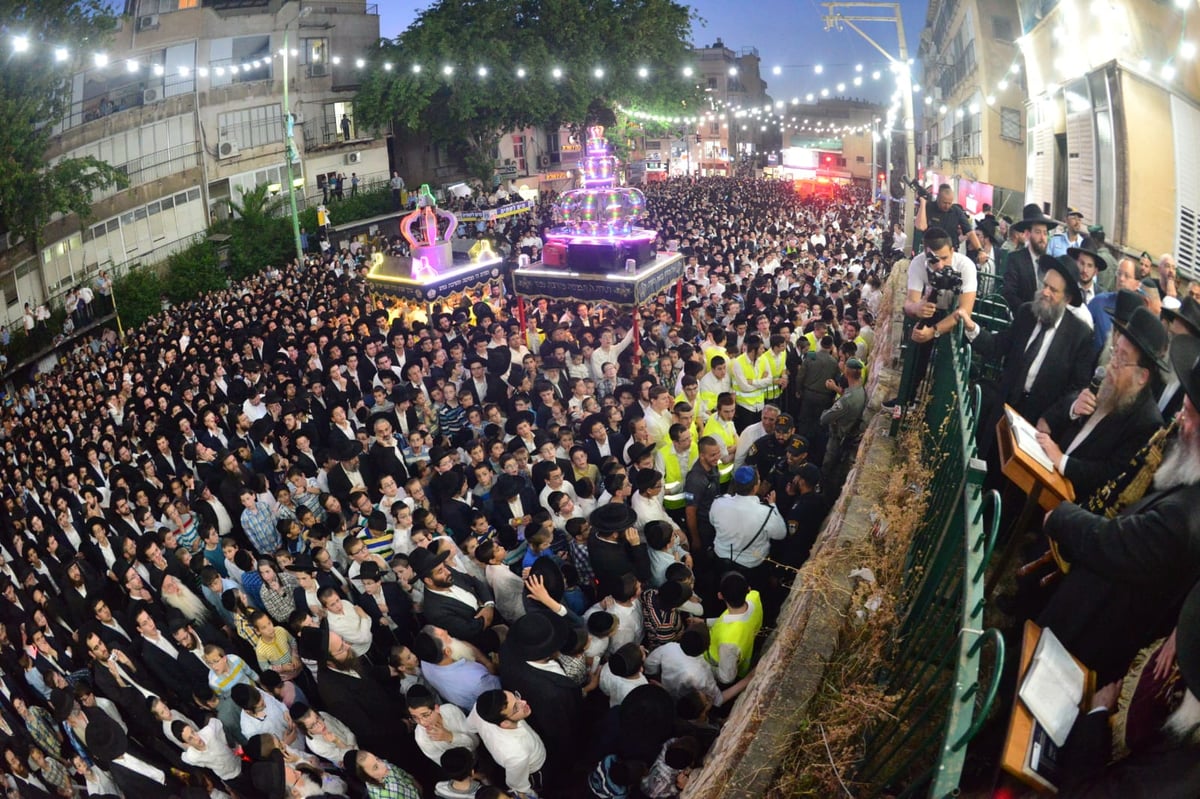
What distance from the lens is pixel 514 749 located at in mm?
4281

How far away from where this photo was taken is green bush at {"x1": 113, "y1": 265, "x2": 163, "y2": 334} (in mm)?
21109

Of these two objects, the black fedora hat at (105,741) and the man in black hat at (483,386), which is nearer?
the black fedora hat at (105,741)

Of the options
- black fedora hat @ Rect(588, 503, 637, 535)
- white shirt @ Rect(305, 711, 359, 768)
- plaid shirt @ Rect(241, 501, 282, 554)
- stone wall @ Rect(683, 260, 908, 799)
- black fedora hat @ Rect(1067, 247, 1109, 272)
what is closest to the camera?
stone wall @ Rect(683, 260, 908, 799)

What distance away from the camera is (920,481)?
5.18 metres

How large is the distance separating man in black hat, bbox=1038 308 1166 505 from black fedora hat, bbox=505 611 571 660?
2864mm

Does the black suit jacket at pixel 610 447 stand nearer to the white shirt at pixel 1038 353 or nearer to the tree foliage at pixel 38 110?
the white shirt at pixel 1038 353

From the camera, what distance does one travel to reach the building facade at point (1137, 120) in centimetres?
1112

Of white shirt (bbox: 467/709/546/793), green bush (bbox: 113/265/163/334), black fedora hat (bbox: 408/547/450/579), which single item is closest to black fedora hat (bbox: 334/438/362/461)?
black fedora hat (bbox: 408/547/450/579)

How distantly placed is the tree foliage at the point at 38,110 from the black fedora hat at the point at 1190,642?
22.6 meters

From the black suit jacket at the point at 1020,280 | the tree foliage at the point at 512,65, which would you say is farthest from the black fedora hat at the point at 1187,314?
the tree foliage at the point at 512,65

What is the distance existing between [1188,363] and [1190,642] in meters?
1.30

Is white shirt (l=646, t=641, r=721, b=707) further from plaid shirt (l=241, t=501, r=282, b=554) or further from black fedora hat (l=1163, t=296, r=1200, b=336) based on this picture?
plaid shirt (l=241, t=501, r=282, b=554)

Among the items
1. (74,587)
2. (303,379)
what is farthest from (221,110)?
(74,587)

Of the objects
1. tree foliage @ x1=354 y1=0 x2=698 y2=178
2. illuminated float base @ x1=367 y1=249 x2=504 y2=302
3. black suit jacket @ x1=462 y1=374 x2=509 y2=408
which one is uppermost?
tree foliage @ x1=354 y1=0 x2=698 y2=178
